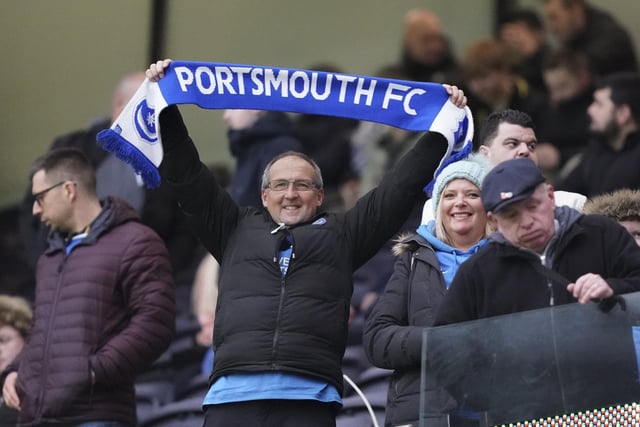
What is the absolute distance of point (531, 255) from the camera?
698 cm

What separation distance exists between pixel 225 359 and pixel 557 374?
1.51 m

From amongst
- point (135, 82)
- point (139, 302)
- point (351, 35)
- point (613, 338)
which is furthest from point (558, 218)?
point (351, 35)

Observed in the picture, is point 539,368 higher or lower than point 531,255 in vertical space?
lower

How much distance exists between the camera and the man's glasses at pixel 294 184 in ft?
26.1

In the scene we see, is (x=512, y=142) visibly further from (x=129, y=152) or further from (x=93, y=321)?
(x=93, y=321)

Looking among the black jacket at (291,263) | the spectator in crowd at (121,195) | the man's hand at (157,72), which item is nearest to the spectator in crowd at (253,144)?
the spectator in crowd at (121,195)

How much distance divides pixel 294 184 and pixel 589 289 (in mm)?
1715

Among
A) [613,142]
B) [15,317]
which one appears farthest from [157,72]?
[613,142]

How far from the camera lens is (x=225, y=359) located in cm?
763

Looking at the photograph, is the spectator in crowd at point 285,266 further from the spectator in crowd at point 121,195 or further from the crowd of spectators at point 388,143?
the spectator in crowd at point 121,195

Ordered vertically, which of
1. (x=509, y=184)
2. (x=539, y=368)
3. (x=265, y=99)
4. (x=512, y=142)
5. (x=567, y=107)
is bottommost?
(x=539, y=368)

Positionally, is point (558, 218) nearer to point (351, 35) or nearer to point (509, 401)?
point (509, 401)

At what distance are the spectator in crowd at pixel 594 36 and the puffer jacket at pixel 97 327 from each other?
14.9 ft

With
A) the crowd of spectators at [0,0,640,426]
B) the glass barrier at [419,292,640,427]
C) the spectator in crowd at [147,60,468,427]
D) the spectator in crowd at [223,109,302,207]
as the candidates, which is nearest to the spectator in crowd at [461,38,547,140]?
the crowd of spectators at [0,0,640,426]
